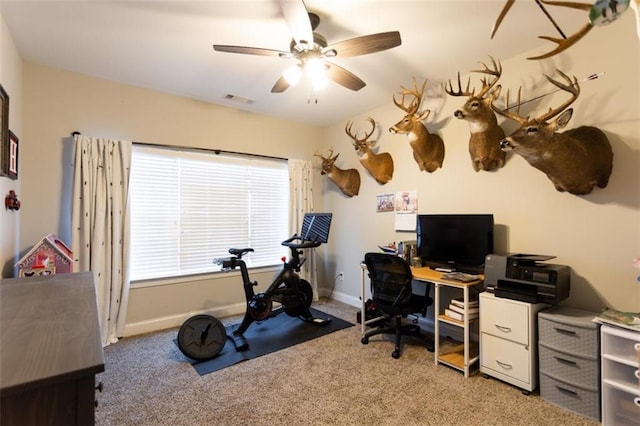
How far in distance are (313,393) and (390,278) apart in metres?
1.25

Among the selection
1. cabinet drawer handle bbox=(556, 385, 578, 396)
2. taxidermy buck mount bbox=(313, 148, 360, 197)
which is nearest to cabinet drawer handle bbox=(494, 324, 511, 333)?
cabinet drawer handle bbox=(556, 385, 578, 396)

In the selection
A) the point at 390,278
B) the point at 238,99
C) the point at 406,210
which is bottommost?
the point at 390,278

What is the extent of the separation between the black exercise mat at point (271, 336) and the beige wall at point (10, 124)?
5.51 feet

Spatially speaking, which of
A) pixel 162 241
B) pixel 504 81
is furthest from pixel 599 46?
pixel 162 241

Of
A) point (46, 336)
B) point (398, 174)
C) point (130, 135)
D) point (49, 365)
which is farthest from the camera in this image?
point (398, 174)

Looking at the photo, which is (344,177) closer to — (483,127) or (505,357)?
(483,127)

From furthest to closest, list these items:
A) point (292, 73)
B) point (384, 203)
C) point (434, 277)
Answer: point (384, 203), point (434, 277), point (292, 73)

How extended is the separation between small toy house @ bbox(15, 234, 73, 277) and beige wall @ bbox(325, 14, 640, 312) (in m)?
3.55

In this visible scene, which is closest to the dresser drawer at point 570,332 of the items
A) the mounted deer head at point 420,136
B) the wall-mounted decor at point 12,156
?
the mounted deer head at point 420,136

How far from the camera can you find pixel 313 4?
2045 millimetres

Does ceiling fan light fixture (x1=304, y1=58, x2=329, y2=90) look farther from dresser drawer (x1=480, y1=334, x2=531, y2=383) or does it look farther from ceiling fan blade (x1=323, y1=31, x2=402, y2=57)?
dresser drawer (x1=480, y1=334, x2=531, y2=383)

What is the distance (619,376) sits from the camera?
6.20ft

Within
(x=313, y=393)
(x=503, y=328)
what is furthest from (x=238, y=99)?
(x=503, y=328)

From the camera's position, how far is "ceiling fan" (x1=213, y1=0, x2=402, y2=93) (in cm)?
184
